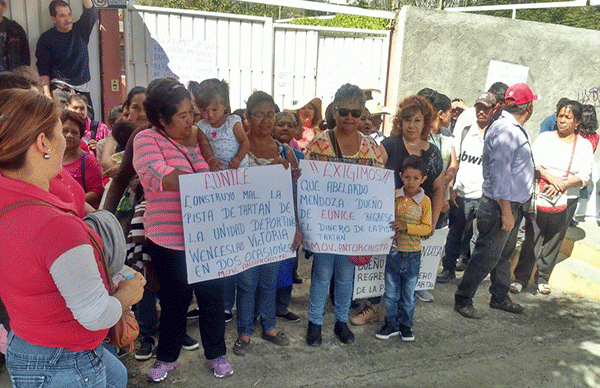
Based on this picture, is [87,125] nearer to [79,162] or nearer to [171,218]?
[79,162]

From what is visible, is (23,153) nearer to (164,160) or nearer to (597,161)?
(164,160)

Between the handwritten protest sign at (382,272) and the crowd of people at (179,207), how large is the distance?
12cm

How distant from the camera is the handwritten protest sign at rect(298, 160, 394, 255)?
3.82 metres

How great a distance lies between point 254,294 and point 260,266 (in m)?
0.23

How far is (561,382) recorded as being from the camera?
375 cm

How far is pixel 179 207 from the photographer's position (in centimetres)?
320

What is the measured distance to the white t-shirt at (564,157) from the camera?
17.3 ft

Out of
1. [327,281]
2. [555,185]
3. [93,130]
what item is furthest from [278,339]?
[555,185]

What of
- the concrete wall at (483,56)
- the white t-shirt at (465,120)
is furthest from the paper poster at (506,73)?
the white t-shirt at (465,120)

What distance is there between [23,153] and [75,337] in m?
0.69

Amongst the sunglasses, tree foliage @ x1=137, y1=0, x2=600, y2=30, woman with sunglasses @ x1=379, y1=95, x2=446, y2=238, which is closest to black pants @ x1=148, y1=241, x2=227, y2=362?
the sunglasses

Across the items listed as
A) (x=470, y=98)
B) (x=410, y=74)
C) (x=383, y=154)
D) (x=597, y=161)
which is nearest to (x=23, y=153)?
(x=383, y=154)

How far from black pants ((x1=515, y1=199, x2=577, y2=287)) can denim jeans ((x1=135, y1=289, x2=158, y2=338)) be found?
13.1 feet

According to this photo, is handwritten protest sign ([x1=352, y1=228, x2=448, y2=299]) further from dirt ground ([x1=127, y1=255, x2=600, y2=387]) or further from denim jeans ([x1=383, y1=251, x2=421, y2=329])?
dirt ground ([x1=127, y1=255, x2=600, y2=387])
